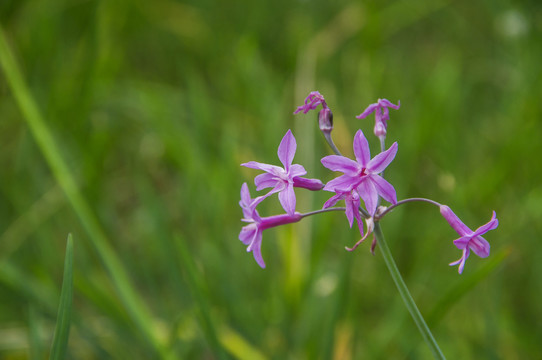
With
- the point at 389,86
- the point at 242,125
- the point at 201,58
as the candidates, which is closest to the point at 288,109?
the point at 242,125

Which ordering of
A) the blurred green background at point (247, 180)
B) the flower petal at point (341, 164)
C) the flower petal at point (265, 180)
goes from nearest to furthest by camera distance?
1. the flower petal at point (341, 164)
2. the flower petal at point (265, 180)
3. the blurred green background at point (247, 180)

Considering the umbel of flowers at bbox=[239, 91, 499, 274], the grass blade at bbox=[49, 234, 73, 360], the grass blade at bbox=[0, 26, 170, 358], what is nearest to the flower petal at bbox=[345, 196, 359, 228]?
the umbel of flowers at bbox=[239, 91, 499, 274]

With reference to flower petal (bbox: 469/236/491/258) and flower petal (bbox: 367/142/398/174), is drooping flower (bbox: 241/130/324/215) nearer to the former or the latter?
flower petal (bbox: 367/142/398/174)

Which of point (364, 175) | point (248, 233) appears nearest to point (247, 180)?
point (248, 233)

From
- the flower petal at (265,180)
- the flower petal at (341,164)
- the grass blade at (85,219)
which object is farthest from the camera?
the grass blade at (85,219)

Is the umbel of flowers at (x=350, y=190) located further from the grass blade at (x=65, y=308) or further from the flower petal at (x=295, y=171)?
the grass blade at (x=65, y=308)

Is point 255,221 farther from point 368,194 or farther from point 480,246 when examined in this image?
point 480,246

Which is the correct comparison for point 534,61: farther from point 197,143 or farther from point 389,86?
point 197,143

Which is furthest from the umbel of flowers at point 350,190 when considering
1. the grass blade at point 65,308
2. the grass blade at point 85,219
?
the grass blade at point 85,219
